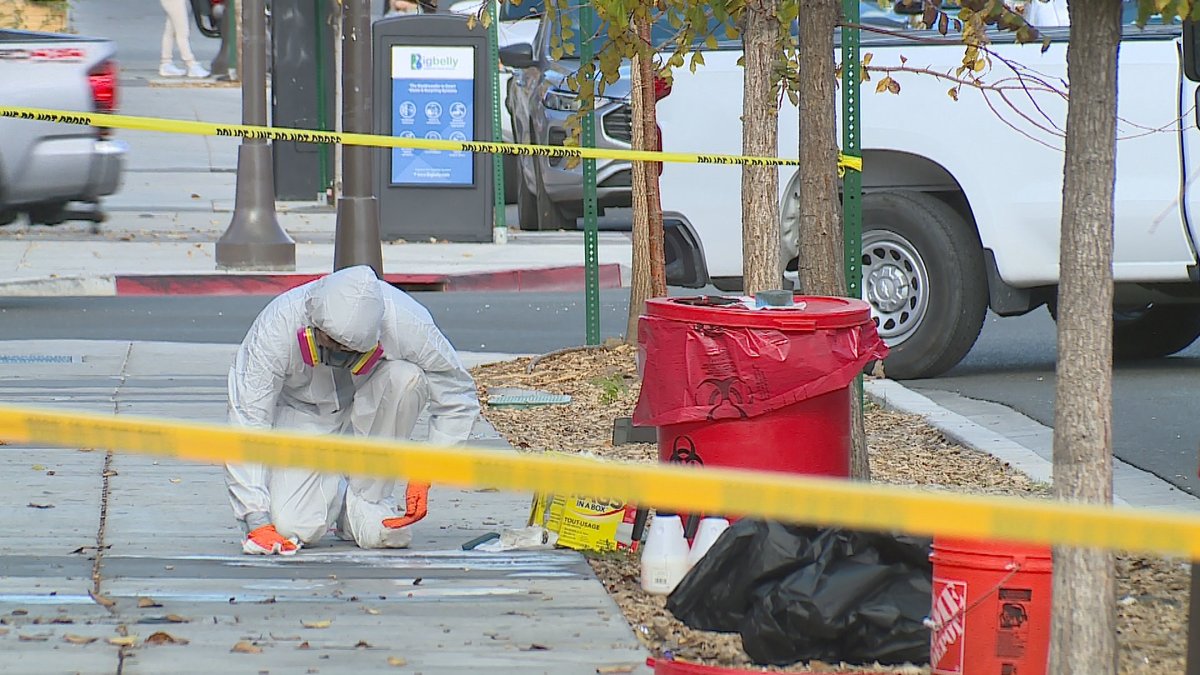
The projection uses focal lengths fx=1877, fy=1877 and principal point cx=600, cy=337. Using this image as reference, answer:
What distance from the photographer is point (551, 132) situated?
49.4ft

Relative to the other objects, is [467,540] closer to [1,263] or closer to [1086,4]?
[1086,4]

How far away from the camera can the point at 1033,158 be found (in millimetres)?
8367

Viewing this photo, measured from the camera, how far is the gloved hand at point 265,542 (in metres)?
5.71

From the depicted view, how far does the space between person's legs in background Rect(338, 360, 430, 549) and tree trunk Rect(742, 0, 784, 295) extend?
6.79 ft

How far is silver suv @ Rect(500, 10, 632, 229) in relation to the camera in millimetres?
14305

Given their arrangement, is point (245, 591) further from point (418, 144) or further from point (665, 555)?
point (418, 144)

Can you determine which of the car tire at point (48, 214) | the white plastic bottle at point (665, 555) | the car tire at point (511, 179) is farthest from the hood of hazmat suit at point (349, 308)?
the car tire at point (511, 179)

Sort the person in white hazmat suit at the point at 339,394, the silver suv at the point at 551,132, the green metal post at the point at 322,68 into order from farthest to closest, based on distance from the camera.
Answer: the green metal post at the point at 322,68 → the silver suv at the point at 551,132 → the person in white hazmat suit at the point at 339,394

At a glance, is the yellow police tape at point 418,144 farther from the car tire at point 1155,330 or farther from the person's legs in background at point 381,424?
the car tire at point 1155,330

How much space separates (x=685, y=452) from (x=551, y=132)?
9673 mm

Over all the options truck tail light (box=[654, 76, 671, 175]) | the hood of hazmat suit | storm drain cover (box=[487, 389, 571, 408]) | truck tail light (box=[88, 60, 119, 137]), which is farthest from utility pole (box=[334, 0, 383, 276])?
the hood of hazmat suit

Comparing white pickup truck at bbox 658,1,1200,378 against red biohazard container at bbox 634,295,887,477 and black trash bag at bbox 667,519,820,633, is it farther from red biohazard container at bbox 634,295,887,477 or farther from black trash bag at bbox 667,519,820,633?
black trash bag at bbox 667,519,820,633

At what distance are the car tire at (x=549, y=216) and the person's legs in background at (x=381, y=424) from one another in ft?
32.2

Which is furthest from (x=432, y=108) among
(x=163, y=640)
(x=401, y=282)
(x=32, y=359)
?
(x=163, y=640)
